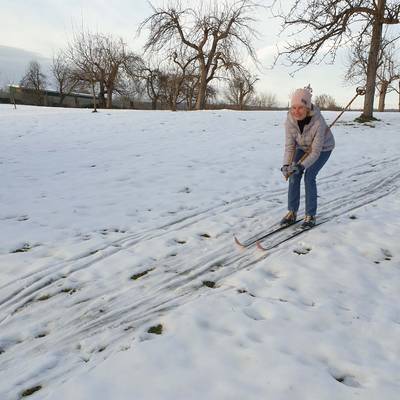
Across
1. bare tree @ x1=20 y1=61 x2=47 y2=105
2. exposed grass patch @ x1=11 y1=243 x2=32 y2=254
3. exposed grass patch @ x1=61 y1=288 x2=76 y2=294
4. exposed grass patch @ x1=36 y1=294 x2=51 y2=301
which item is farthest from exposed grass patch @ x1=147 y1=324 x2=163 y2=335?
bare tree @ x1=20 y1=61 x2=47 y2=105

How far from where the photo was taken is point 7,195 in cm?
609

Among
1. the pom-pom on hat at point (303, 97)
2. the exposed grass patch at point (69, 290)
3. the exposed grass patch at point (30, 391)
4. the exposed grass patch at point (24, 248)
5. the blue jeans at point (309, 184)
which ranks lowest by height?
the exposed grass patch at point (30, 391)

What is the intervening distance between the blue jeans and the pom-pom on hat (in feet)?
2.34

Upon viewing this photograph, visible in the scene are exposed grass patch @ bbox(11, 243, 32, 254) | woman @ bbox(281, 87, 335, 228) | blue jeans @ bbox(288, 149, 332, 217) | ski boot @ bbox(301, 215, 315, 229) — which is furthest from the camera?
ski boot @ bbox(301, 215, 315, 229)

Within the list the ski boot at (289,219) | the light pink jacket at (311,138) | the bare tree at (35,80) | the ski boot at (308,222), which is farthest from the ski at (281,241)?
the bare tree at (35,80)

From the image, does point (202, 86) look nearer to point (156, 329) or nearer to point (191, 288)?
point (191, 288)

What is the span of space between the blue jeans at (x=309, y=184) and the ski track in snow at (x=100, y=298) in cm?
48

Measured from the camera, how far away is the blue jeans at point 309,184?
189 inches

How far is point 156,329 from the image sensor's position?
2.93 metres

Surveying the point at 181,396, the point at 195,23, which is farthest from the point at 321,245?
the point at 195,23

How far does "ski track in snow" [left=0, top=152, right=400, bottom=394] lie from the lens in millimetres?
2711

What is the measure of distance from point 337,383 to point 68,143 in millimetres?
9882

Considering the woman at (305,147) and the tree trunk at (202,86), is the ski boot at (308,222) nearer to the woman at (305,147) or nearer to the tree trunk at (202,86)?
the woman at (305,147)

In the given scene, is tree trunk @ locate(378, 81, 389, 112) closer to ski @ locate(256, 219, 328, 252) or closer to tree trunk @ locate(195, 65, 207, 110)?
tree trunk @ locate(195, 65, 207, 110)
